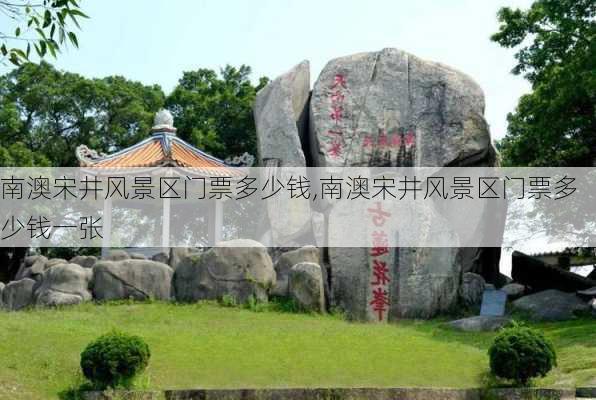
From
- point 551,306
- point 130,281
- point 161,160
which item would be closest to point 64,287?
point 130,281

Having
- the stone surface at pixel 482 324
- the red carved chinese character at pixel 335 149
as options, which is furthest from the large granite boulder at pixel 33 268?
the stone surface at pixel 482 324

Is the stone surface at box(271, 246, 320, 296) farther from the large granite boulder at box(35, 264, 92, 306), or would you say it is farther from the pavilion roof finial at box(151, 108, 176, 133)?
the pavilion roof finial at box(151, 108, 176, 133)

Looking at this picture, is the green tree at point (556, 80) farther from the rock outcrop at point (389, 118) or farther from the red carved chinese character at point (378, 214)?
the red carved chinese character at point (378, 214)

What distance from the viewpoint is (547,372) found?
32.4 ft

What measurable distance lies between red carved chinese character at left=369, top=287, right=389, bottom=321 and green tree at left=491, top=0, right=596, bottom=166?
16.7 feet

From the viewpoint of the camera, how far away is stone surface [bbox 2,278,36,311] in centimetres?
1517

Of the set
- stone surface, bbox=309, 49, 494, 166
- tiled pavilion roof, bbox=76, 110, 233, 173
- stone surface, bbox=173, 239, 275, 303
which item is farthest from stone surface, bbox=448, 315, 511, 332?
tiled pavilion roof, bbox=76, 110, 233, 173

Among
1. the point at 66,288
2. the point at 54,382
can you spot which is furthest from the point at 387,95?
the point at 54,382

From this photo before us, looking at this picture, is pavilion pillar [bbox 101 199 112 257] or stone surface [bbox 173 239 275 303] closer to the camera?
stone surface [bbox 173 239 275 303]

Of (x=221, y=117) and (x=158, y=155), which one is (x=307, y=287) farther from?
(x=221, y=117)

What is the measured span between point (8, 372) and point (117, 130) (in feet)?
58.7

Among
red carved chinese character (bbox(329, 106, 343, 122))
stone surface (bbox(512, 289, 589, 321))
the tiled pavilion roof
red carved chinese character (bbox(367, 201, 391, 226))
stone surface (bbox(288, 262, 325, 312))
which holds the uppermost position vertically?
red carved chinese character (bbox(329, 106, 343, 122))

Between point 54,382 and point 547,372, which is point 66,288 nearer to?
point 54,382

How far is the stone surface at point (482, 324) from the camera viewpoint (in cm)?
1375
